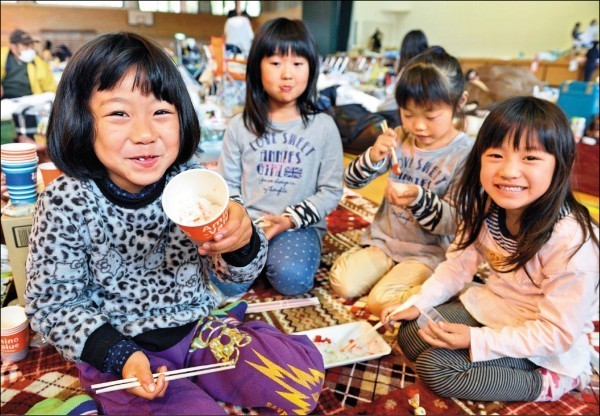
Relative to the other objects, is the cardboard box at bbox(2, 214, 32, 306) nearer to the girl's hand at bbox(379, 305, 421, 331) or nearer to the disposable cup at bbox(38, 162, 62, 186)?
the disposable cup at bbox(38, 162, 62, 186)

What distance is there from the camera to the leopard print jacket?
0.77 metres

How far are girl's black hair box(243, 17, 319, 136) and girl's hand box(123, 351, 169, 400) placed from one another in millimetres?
886

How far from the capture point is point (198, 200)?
71 cm

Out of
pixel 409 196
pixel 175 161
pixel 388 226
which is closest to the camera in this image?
pixel 175 161

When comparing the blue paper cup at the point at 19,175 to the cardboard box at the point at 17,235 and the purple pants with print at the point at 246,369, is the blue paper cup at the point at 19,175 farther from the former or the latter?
the purple pants with print at the point at 246,369

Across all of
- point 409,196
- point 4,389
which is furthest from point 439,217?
point 4,389

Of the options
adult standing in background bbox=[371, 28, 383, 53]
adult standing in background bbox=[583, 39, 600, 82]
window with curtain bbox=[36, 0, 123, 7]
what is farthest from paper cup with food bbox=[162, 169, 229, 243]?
window with curtain bbox=[36, 0, 123, 7]

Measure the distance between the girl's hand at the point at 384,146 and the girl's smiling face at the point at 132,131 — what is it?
72 cm

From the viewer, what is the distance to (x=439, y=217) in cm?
129

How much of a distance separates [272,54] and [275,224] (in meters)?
0.53

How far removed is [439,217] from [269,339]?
2.07 ft

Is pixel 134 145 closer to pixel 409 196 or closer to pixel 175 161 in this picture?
pixel 175 161

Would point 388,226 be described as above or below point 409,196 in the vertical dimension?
below

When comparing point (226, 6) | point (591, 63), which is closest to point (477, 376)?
point (591, 63)
